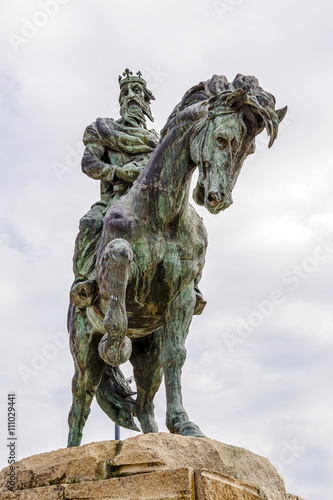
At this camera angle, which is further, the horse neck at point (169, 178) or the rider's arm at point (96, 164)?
the rider's arm at point (96, 164)

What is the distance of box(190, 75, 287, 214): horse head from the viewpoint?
17.2ft

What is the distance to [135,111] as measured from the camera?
7027 mm

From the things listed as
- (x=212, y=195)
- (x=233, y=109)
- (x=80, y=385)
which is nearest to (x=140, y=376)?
(x=80, y=385)

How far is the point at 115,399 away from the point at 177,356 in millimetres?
→ 1251

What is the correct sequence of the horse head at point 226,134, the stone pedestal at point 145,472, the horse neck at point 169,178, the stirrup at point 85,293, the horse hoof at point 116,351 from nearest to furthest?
the stone pedestal at point 145,472
the horse head at point 226,134
the horse hoof at point 116,351
the horse neck at point 169,178
the stirrup at point 85,293

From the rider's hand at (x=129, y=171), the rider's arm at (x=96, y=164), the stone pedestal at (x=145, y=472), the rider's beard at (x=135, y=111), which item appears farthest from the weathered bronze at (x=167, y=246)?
the rider's beard at (x=135, y=111)

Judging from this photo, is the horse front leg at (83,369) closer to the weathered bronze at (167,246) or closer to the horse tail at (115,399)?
the weathered bronze at (167,246)

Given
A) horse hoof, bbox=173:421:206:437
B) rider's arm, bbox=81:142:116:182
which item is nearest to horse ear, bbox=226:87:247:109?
rider's arm, bbox=81:142:116:182

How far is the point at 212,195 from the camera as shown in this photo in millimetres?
5172

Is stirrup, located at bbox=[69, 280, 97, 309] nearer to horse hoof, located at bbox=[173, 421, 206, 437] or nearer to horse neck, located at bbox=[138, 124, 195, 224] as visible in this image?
horse neck, located at bbox=[138, 124, 195, 224]

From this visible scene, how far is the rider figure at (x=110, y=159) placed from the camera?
6.12m

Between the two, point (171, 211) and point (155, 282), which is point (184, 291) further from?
→ point (171, 211)

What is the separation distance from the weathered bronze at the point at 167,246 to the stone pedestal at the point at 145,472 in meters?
0.41

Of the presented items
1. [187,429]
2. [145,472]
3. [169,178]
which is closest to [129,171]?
[169,178]
